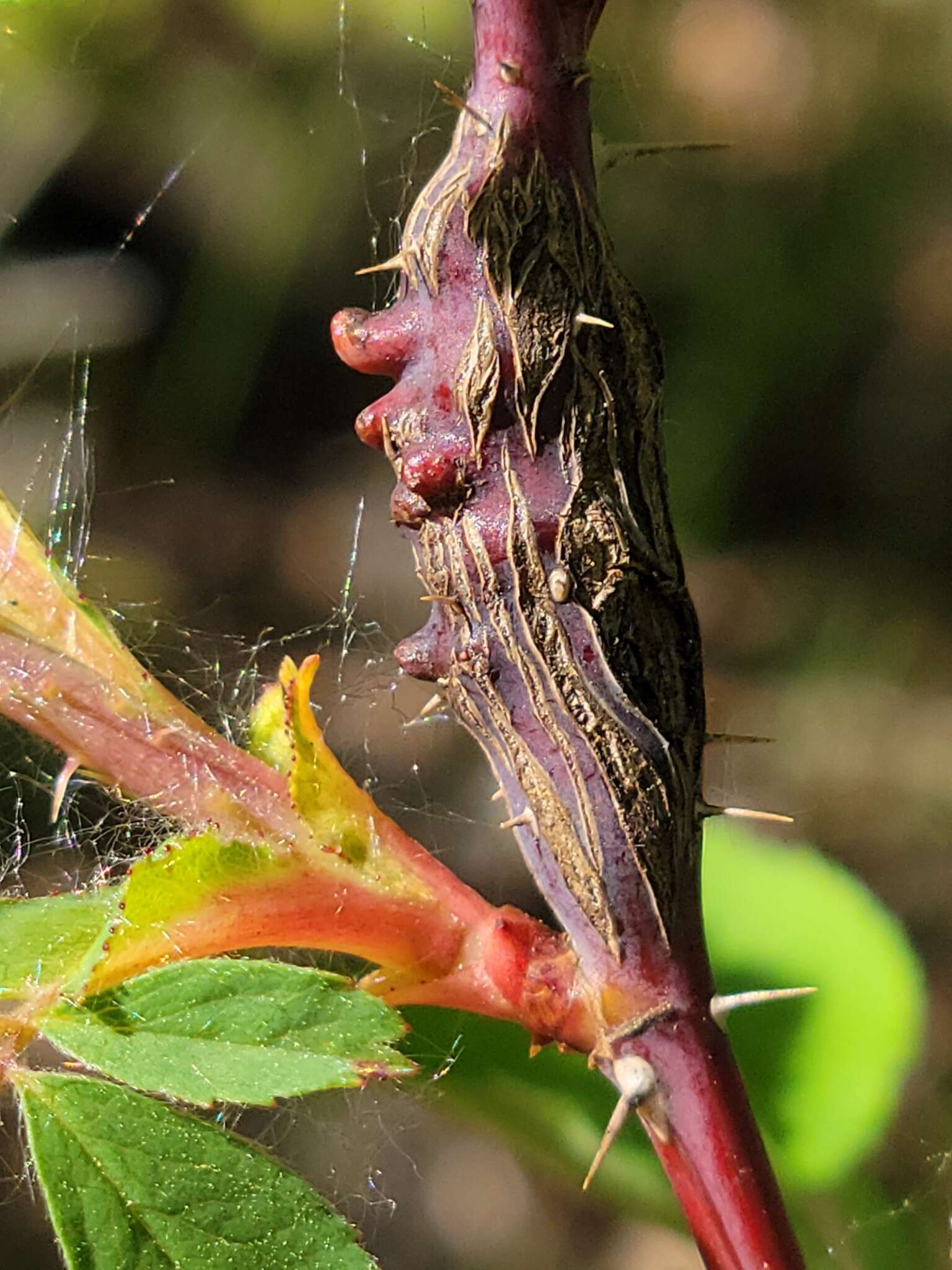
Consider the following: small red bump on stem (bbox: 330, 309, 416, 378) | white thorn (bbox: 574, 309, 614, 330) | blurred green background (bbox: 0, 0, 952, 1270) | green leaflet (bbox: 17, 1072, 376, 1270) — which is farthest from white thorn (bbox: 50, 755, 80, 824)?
blurred green background (bbox: 0, 0, 952, 1270)

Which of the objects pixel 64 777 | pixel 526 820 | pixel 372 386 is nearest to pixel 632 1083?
pixel 526 820

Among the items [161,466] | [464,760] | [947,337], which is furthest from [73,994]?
[947,337]

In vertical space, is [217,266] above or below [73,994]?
above

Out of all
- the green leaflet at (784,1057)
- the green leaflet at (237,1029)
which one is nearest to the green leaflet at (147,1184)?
the green leaflet at (237,1029)

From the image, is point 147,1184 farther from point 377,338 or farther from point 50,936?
point 377,338

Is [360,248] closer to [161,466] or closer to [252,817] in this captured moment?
[161,466]

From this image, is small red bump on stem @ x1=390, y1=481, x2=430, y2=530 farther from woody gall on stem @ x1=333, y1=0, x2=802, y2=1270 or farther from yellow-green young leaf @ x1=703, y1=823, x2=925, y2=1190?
yellow-green young leaf @ x1=703, y1=823, x2=925, y2=1190
